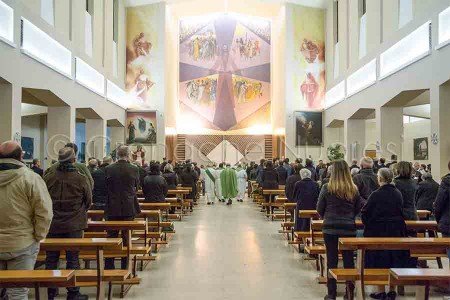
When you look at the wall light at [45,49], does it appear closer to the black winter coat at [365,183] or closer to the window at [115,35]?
the window at [115,35]

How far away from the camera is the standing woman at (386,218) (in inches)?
219

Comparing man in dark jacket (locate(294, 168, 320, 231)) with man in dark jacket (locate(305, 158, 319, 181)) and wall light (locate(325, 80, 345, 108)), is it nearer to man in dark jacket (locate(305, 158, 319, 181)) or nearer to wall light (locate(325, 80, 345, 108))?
man in dark jacket (locate(305, 158, 319, 181))

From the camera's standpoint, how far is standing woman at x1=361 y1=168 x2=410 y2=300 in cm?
555

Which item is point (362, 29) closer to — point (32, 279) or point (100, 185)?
point (100, 185)

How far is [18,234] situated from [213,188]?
1555cm

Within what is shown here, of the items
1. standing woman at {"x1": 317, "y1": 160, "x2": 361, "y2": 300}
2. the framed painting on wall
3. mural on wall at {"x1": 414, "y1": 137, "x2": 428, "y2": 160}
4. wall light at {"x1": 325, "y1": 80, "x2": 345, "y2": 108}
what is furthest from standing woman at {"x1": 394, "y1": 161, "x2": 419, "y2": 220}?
the framed painting on wall

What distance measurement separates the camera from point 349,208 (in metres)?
5.73

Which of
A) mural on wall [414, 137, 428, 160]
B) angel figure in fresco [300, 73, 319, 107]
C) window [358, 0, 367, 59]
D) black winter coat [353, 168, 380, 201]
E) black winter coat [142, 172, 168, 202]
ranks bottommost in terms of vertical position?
black winter coat [142, 172, 168, 202]

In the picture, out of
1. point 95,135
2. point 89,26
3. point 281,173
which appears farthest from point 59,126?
point 281,173

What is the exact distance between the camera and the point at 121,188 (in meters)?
6.99

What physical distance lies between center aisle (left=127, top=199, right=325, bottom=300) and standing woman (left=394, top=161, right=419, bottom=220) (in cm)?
161

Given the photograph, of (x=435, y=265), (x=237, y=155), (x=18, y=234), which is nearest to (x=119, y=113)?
(x=237, y=155)

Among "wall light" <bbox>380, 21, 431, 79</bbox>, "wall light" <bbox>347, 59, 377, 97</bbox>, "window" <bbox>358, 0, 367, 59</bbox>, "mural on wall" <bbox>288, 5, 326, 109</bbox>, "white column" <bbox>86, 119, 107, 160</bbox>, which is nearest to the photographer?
"wall light" <bbox>380, 21, 431, 79</bbox>

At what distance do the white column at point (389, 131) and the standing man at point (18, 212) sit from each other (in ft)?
49.2
